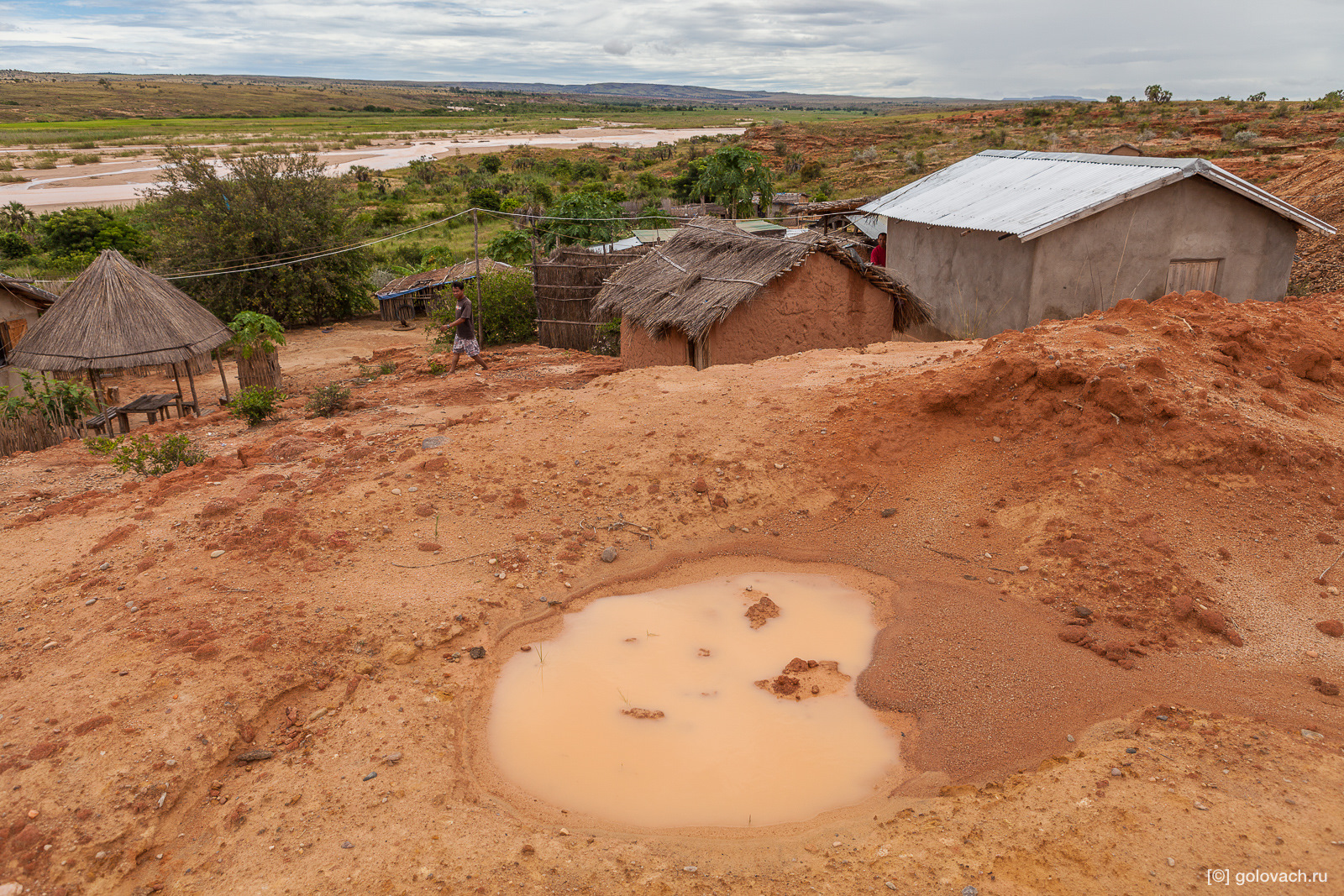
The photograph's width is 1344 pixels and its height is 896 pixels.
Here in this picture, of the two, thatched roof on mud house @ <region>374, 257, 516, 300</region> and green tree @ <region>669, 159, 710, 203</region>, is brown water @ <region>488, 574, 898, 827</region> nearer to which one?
thatched roof on mud house @ <region>374, 257, 516, 300</region>

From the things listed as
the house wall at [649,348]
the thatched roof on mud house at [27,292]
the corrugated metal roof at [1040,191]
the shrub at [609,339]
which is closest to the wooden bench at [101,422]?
the thatched roof on mud house at [27,292]

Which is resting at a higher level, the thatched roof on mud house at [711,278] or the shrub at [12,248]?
the thatched roof on mud house at [711,278]

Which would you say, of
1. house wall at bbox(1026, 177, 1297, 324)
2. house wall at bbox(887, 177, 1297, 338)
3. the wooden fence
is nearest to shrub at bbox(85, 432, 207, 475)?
the wooden fence

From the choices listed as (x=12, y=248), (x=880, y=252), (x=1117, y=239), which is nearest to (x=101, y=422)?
(x=880, y=252)

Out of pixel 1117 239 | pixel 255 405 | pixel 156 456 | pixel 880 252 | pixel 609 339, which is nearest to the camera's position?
pixel 156 456

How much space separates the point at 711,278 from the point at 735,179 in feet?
51.5

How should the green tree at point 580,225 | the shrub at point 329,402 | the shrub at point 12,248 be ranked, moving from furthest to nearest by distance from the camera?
1. the shrub at point 12,248
2. the green tree at point 580,225
3. the shrub at point 329,402

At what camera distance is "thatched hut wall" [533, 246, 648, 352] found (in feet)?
49.7

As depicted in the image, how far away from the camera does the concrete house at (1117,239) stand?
1079 centimetres

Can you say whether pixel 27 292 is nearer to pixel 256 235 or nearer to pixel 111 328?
pixel 111 328

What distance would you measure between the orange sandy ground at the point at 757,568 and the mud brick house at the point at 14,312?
4467mm

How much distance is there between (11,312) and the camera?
12992 millimetres

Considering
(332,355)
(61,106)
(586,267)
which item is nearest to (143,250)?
(332,355)

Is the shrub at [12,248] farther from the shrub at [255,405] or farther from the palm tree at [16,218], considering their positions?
the shrub at [255,405]
